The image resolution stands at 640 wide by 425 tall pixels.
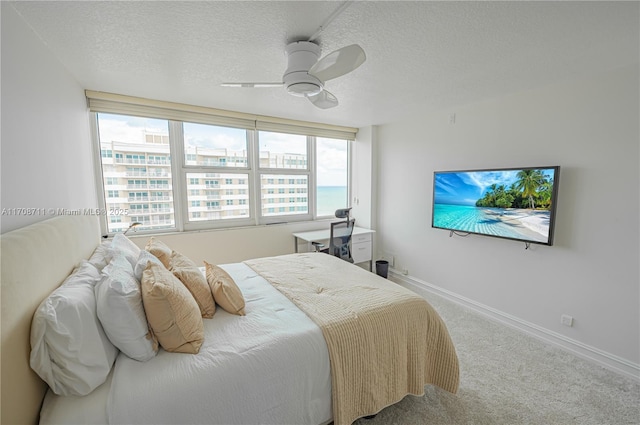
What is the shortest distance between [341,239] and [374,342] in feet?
6.46

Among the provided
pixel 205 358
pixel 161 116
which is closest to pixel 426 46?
pixel 205 358

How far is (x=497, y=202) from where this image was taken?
2631 mm

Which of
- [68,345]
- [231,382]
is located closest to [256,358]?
[231,382]

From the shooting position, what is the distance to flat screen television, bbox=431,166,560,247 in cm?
232

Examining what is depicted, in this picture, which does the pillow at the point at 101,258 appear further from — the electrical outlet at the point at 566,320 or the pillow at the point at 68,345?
the electrical outlet at the point at 566,320

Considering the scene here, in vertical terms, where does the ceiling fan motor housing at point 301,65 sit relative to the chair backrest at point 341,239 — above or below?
above

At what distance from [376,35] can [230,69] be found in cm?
111

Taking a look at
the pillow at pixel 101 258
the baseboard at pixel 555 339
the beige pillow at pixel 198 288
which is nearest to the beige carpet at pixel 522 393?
the baseboard at pixel 555 339

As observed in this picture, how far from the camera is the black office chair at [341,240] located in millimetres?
3309

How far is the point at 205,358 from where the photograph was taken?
1.20 m

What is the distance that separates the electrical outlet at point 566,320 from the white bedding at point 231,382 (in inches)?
89.6

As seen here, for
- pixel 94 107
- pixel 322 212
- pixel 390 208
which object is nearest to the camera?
pixel 94 107

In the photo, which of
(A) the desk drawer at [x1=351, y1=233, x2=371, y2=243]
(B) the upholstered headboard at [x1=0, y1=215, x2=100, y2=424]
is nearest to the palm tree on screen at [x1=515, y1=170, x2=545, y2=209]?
(A) the desk drawer at [x1=351, y1=233, x2=371, y2=243]

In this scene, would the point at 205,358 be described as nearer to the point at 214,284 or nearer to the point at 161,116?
the point at 214,284
